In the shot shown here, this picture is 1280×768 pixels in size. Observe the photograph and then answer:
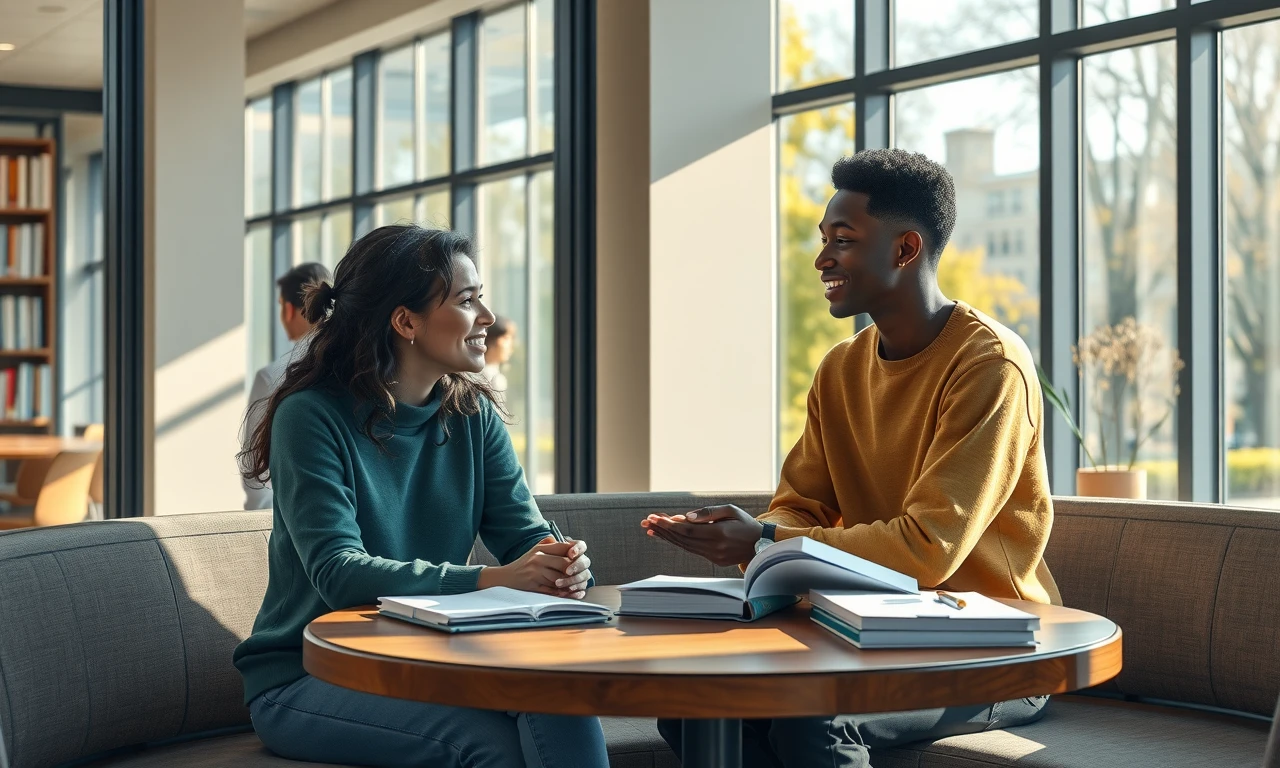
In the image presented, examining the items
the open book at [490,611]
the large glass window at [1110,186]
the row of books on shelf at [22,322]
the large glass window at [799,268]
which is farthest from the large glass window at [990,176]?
the row of books on shelf at [22,322]

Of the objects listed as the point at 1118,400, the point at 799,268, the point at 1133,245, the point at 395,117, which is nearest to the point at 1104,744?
the point at 1118,400

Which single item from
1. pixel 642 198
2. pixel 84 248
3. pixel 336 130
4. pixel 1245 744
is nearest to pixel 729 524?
pixel 1245 744

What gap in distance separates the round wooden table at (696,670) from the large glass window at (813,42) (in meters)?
3.38

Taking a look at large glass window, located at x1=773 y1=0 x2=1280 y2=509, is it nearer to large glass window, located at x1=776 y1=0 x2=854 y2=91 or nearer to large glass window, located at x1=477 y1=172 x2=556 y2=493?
large glass window, located at x1=776 y1=0 x2=854 y2=91

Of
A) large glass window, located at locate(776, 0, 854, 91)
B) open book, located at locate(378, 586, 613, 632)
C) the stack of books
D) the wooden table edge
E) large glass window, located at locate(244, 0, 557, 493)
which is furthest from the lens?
large glass window, located at locate(244, 0, 557, 493)

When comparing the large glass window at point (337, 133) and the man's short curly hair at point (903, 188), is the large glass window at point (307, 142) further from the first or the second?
the man's short curly hair at point (903, 188)

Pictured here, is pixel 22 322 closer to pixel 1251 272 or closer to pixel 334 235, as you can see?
pixel 334 235

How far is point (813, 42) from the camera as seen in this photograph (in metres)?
4.75

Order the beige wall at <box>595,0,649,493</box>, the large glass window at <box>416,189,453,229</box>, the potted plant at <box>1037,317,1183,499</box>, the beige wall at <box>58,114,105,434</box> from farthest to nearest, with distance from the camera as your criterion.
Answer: the beige wall at <box>58,114,105,434</box>
the large glass window at <box>416,189,453,229</box>
the beige wall at <box>595,0,649,493</box>
the potted plant at <box>1037,317,1183,499</box>

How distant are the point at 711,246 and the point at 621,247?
344mm

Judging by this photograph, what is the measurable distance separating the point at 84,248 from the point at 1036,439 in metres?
10.5

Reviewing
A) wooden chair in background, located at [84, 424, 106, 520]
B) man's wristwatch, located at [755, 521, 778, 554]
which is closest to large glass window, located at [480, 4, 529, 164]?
wooden chair in background, located at [84, 424, 106, 520]

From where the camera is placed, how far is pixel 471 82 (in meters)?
7.06

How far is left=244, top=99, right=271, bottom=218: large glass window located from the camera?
9.14 meters
